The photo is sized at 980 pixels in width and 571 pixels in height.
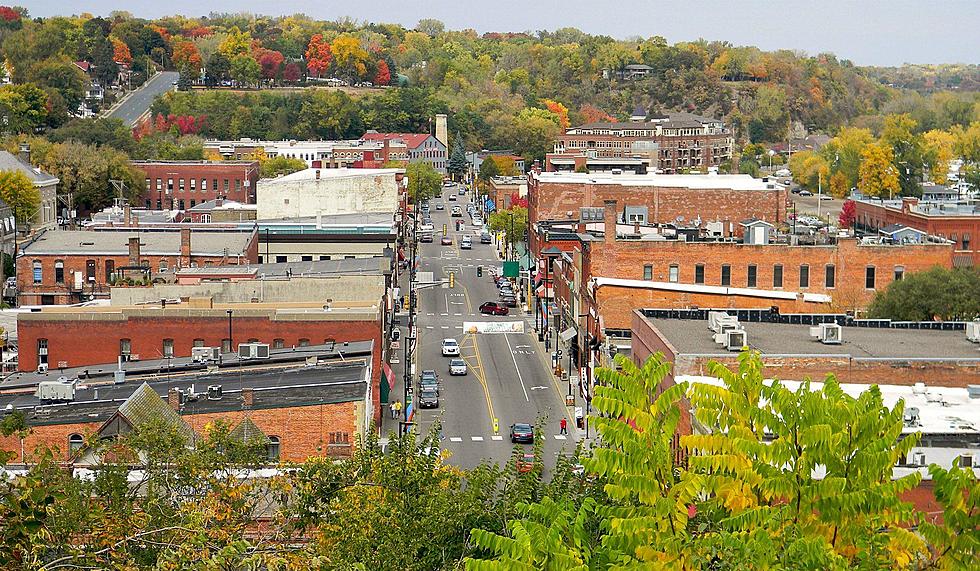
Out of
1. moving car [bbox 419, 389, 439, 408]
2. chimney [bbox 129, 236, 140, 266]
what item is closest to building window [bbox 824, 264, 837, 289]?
moving car [bbox 419, 389, 439, 408]

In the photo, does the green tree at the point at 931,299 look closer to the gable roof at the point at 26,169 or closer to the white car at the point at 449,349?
the white car at the point at 449,349

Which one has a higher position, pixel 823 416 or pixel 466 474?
pixel 823 416

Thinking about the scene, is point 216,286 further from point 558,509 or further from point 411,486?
point 558,509

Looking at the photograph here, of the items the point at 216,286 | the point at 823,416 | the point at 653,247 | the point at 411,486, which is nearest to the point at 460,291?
the point at 653,247

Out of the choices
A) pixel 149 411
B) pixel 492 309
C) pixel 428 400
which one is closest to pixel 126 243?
pixel 492 309

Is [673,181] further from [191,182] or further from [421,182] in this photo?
[421,182]

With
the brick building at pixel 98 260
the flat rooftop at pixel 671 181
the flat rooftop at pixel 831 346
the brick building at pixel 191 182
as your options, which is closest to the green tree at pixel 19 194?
the brick building at pixel 191 182
